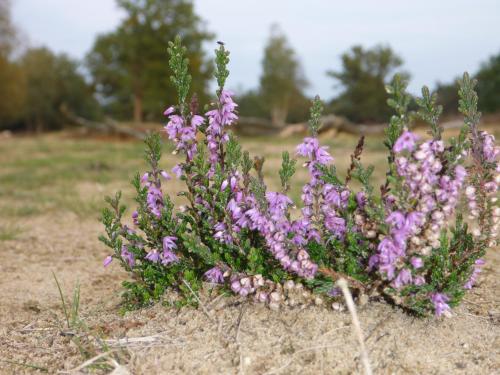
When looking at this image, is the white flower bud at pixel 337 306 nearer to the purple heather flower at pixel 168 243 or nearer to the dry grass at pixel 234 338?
the dry grass at pixel 234 338

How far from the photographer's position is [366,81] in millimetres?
38844

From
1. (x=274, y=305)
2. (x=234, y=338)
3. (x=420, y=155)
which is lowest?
(x=234, y=338)

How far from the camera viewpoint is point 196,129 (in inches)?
120

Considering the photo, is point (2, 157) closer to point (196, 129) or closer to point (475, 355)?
point (196, 129)

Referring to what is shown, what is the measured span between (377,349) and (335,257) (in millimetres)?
587

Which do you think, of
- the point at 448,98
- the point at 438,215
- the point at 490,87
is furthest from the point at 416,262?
the point at 448,98

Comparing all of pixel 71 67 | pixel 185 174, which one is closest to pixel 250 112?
pixel 71 67

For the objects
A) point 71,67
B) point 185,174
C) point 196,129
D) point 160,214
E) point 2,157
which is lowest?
point 2,157

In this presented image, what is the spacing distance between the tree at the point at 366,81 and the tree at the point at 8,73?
22970 millimetres

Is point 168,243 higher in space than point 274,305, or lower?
higher

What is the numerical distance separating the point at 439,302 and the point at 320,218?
2.57 feet

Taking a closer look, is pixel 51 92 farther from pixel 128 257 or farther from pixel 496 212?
pixel 496 212

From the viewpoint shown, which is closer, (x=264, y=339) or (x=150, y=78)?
(x=264, y=339)

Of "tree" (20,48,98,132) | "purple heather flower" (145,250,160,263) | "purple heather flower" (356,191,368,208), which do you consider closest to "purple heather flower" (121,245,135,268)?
"purple heather flower" (145,250,160,263)
